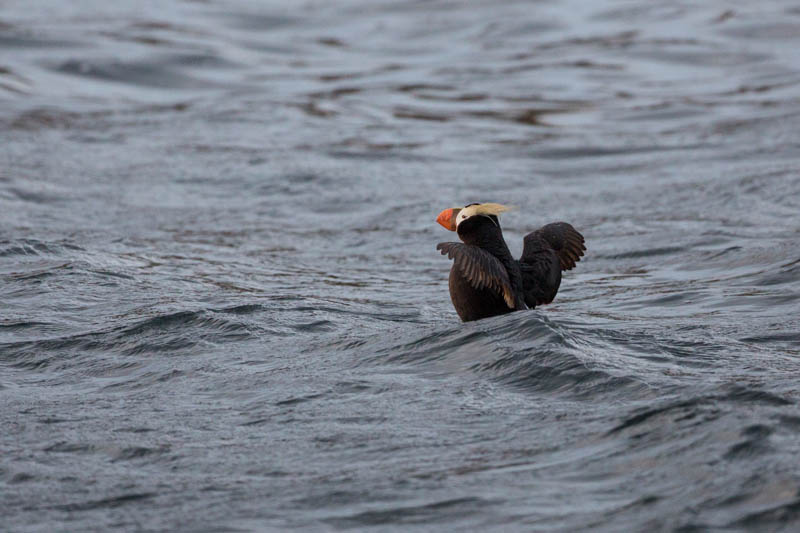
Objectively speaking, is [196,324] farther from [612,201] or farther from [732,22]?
[732,22]

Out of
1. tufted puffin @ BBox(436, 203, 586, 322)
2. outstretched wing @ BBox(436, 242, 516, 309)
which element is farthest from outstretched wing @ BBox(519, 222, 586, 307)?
outstretched wing @ BBox(436, 242, 516, 309)

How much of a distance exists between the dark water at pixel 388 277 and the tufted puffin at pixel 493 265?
0.51 feet

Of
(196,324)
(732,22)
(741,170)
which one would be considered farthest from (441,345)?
(732,22)

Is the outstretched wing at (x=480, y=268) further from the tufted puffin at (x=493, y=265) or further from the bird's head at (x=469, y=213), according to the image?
the bird's head at (x=469, y=213)

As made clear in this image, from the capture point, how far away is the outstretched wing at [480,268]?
17.8 feet

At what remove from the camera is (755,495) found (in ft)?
11.3

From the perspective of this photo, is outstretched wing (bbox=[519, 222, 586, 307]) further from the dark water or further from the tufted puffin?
the dark water

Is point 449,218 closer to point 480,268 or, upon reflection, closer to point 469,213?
point 469,213

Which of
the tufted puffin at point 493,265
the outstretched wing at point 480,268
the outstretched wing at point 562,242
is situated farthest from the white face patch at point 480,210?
the outstretched wing at point 562,242

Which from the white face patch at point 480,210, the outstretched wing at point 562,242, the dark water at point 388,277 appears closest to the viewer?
the dark water at point 388,277

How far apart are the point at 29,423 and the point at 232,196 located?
23.7 ft

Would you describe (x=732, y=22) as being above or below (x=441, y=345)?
above

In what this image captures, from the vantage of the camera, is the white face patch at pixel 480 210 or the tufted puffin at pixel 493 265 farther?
the white face patch at pixel 480 210

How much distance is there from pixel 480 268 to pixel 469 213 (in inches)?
16.0
